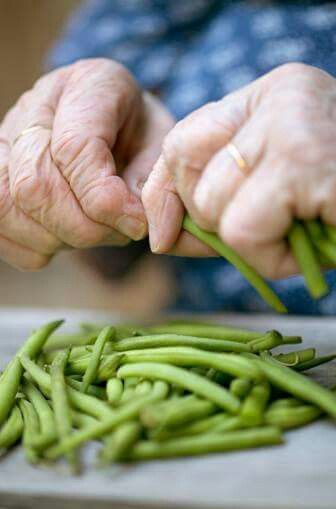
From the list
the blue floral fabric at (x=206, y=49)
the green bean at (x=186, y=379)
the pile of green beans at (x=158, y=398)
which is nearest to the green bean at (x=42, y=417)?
the pile of green beans at (x=158, y=398)

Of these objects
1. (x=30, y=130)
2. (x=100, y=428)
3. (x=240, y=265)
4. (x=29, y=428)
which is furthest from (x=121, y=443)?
(x=30, y=130)

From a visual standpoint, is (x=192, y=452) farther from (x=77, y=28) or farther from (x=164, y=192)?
(x=77, y=28)

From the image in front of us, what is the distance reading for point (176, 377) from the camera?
3.23 ft

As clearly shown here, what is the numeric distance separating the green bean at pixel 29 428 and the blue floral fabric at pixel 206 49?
2.42 feet

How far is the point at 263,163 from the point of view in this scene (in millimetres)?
902

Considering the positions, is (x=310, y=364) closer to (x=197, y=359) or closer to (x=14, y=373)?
(x=197, y=359)

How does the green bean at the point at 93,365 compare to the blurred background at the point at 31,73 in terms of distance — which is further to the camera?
the blurred background at the point at 31,73

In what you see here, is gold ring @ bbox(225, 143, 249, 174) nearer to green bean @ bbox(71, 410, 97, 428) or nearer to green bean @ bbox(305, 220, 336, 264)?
green bean @ bbox(305, 220, 336, 264)

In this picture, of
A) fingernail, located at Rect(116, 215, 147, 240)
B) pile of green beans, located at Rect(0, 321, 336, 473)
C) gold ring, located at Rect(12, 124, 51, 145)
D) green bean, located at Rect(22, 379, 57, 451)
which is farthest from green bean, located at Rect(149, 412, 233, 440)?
gold ring, located at Rect(12, 124, 51, 145)

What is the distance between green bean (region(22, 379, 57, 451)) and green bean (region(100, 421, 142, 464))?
0.07 metres

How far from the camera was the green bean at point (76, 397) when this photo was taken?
967mm

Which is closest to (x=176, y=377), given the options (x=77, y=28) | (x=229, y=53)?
(x=229, y=53)

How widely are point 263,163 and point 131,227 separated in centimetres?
38

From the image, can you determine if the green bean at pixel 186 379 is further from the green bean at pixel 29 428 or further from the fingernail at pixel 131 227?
the fingernail at pixel 131 227
